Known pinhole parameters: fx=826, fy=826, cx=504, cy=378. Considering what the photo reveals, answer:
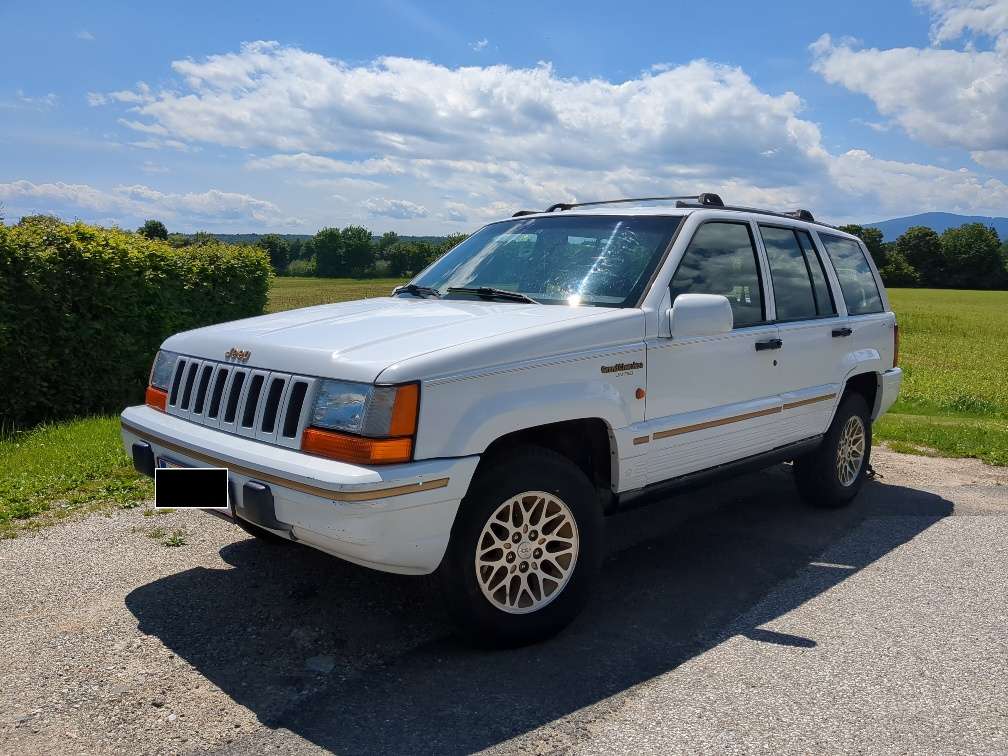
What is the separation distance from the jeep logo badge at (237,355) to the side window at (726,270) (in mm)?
2085

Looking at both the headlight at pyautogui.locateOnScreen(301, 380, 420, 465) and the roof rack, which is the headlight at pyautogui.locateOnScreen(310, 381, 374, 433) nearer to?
the headlight at pyautogui.locateOnScreen(301, 380, 420, 465)

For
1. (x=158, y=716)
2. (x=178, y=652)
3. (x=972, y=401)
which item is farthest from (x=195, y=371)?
(x=972, y=401)

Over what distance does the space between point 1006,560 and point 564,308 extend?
3.16 metres

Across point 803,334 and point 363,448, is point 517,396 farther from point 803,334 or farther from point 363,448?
point 803,334

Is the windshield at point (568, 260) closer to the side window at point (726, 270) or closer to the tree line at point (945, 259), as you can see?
the side window at point (726, 270)

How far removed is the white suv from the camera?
10.2ft

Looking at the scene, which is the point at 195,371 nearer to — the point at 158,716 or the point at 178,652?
the point at 178,652

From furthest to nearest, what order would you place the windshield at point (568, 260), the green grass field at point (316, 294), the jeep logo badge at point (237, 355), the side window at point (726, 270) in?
the green grass field at point (316, 294) → the side window at point (726, 270) → the windshield at point (568, 260) → the jeep logo badge at point (237, 355)

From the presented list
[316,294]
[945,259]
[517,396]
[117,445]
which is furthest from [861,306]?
[945,259]

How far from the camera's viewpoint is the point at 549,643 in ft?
12.1

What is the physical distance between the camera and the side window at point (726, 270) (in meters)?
4.35

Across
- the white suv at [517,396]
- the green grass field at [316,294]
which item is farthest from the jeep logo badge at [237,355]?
the green grass field at [316,294]

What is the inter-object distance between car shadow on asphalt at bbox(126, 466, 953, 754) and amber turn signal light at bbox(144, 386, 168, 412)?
92cm

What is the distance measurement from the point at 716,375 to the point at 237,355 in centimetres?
243
